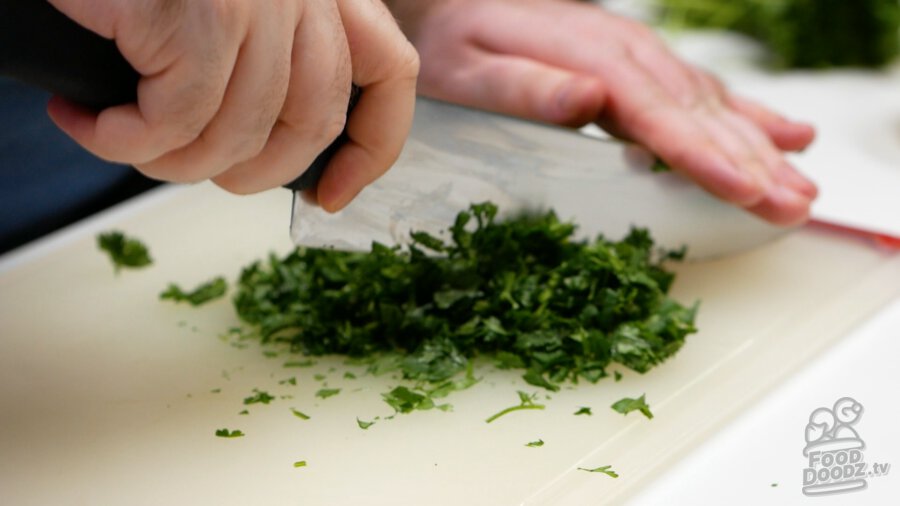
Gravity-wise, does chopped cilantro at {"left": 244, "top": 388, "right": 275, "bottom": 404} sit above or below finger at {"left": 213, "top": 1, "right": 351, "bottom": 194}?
below

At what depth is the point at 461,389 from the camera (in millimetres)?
1179

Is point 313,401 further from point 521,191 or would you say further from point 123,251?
point 123,251

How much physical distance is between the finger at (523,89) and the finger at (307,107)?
601 mm

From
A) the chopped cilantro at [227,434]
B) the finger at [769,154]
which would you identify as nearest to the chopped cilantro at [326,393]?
the chopped cilantro at [227,434]

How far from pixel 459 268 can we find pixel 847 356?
0.49m

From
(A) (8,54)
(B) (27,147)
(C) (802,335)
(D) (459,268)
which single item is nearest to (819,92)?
(C) (802,335)

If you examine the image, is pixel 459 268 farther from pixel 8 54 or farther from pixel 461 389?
pixel 8 54

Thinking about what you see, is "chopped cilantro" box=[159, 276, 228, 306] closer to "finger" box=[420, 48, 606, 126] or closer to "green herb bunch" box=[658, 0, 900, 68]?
"finger" box=[420, 48, 606, 126]

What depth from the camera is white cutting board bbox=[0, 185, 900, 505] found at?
1031mm

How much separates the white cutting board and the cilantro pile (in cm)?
4

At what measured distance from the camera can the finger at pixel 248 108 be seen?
0.85 meters

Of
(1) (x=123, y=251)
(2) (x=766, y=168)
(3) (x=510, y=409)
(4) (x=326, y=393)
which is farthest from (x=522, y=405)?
(1) (x=123, y=251)

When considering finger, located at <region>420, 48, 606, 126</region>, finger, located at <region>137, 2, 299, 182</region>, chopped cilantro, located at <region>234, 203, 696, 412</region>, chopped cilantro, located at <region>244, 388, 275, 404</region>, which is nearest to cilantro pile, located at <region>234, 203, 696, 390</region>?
chopped cilantro, located at <region>234, 203, 696, 412</region>

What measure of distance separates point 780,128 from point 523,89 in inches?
17.2
